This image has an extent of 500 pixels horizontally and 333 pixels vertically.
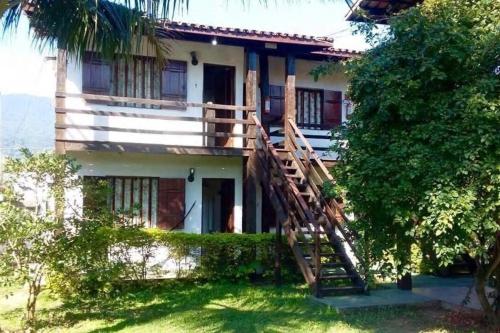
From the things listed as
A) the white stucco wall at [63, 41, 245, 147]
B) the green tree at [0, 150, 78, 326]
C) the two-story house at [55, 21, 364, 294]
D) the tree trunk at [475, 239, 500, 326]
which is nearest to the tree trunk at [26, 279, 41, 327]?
the green tree at [0, 150, 78, 326]

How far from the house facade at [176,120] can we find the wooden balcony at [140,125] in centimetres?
2

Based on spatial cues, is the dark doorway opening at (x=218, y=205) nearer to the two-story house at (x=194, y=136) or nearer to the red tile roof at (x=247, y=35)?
the two-story house at (x=194, y=136)

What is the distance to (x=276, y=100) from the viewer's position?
1392 cm

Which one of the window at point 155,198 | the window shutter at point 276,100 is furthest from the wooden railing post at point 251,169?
the window shutter at point 276,100

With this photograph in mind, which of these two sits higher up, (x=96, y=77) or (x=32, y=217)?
(x=96, y=77)

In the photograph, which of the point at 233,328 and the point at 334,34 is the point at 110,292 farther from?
the point at 334,34

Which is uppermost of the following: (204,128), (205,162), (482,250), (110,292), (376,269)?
(204,128)

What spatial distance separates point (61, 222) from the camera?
7.23 m

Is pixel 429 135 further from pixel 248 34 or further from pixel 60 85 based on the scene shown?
pixel 60 85

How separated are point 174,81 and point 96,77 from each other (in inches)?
70.8

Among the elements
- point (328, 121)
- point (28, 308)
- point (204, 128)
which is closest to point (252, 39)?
point (204, 128)

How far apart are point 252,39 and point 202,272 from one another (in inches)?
209

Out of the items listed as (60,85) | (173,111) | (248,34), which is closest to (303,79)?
(248,34)

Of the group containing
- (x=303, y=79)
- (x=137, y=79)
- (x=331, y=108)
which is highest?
(x=303, y=79)
